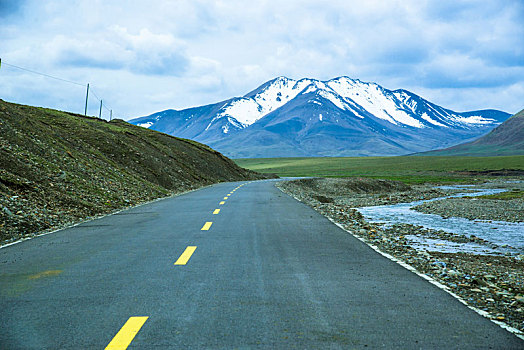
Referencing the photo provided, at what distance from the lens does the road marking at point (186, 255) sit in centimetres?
817

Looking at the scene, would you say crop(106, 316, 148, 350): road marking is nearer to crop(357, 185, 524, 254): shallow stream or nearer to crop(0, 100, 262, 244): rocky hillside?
crop(0, 100, 262, 244): rocky hillside

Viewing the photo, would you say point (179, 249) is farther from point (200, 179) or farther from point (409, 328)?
point (200, 179)

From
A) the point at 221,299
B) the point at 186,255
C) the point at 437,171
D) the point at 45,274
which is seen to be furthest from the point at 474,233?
the point at 437,171

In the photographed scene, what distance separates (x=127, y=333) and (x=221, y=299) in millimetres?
1491

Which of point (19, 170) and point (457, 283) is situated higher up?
point (19, 170)

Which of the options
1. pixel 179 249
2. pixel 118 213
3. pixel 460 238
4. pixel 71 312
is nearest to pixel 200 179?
pixel 118 213

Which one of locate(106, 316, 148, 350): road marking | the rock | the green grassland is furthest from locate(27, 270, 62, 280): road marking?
the green grassland

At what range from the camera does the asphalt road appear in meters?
4.55

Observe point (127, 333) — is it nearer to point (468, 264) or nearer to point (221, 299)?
point (221, 299)

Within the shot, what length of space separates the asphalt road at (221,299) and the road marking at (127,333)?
1cm

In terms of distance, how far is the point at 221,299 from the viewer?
19.3ft

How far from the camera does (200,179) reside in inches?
2067

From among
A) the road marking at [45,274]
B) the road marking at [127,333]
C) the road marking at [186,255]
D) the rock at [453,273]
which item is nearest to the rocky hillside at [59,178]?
the road marking at [45,274]

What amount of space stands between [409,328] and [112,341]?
10.1 feet
